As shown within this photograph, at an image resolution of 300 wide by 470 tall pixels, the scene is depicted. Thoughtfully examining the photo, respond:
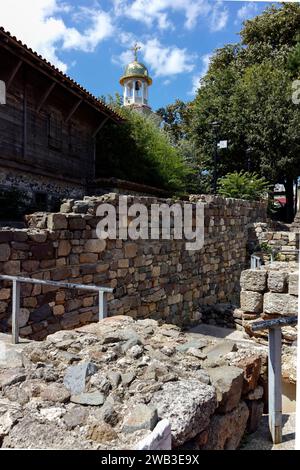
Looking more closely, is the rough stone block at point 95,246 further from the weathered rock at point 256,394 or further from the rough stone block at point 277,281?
the weathered rock at point 256,394

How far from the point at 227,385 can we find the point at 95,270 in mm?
4073

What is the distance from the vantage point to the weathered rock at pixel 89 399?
2305mm

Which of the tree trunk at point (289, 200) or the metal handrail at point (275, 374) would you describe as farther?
the tree trunk at point (289, 200)

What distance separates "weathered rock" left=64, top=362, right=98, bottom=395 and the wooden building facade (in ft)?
29.1

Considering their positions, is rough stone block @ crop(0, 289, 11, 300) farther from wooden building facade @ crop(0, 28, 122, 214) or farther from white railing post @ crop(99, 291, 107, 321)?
wooden building facade @ crop(0, 28, 122, 214)

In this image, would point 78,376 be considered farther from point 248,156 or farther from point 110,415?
point 248,156

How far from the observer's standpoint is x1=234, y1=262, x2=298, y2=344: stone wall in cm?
549

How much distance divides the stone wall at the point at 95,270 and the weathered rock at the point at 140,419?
11.2 feet

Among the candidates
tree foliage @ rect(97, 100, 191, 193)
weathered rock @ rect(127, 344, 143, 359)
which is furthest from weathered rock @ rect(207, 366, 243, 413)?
tree foliage @ rect(97, 100, 191, 193)

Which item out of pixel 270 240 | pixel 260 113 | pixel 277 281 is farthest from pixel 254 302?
pixel 260 113

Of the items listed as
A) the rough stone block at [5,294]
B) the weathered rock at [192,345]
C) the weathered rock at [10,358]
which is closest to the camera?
the weathered rock at [10,358]

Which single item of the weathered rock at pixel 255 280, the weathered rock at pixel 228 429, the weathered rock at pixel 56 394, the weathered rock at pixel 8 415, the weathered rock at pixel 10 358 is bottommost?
the weathered rock at pixel 228 429

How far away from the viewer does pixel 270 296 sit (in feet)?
18.5

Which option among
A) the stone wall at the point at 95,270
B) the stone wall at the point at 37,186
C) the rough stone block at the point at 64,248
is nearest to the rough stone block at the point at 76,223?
the stone wall at the point at 95,270
